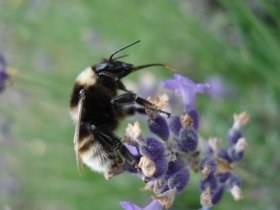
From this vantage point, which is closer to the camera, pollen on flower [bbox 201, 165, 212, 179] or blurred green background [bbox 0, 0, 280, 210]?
pollen on flower [bbox 201, 165, 212, 179]

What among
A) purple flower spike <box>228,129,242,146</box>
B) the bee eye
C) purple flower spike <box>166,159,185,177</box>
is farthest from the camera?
purple flower spike <box>228,129,242,146</box>

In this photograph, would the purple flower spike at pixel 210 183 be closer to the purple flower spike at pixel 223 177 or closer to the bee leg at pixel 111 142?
the purple flower spike at pixel 223 177

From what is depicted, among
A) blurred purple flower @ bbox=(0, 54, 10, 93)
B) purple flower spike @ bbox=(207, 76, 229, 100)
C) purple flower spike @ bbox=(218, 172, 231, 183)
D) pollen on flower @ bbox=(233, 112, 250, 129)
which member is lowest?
purple flower spike @ bbox=(218, 172, 231, 183)

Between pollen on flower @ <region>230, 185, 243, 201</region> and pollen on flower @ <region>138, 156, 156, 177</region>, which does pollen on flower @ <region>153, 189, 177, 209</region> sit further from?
pollen on flower @ <region>230, 185, 243, 201</region>

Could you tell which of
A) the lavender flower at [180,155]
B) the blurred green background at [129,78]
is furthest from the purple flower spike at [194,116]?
the blurred green background at [129,78]

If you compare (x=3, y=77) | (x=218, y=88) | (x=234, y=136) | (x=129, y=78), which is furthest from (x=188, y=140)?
(x=129, y=78)

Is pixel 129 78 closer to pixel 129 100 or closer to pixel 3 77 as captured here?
pixel 3 77

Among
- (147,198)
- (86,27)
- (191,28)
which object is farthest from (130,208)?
(86,27)

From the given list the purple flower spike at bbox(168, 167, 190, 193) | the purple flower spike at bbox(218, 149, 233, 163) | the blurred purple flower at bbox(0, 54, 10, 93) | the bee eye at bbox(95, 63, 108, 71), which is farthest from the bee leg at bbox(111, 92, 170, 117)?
the blurred purple flower at bbox(0, 54, 10, 93)
